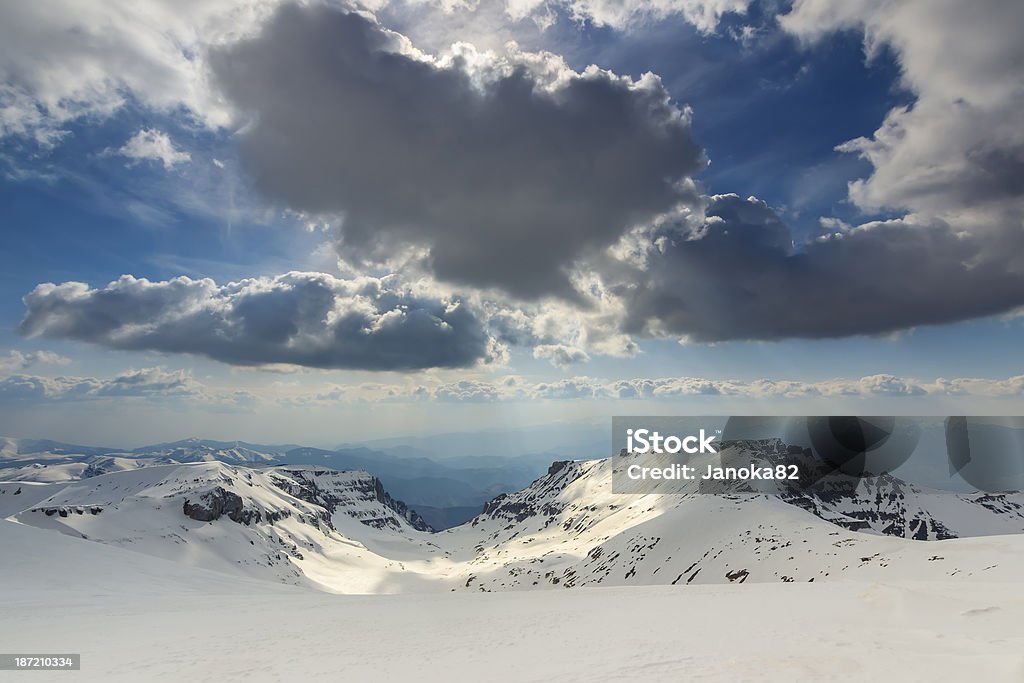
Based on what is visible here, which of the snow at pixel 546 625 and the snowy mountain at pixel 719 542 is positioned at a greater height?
the snow at pixel 546 625

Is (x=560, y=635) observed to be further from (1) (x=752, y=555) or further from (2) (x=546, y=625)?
(1) (x=752, y=555)

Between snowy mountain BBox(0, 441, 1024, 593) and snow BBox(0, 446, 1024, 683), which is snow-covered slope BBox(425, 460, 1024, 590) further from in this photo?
snow BBox(0, 446, 1024, 683)

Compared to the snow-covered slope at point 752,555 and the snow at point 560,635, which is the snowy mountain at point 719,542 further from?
the snow at point 560,635

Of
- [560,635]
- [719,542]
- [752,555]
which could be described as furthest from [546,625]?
[719,542]

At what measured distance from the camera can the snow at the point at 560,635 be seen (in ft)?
52.0

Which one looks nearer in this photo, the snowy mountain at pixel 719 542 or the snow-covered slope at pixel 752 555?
the snow-covered slope at pixel 752 555

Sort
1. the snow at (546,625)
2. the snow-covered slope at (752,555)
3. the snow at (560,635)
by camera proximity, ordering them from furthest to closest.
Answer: the snow-covered slope at (752,555)
the snow at (546,625)
the snow at (560,635)

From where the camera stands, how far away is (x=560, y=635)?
22.7 m

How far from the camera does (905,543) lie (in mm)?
54281

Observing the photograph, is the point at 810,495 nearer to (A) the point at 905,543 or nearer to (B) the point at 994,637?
(A) the point at 905,543

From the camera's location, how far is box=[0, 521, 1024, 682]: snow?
52.0ft

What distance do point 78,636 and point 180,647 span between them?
22.5 ft

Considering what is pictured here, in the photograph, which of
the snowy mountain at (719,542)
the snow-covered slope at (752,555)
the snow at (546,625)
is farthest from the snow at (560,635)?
the snowy mountain at (719,542)

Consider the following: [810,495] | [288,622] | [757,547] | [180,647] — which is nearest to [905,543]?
[757,547]
